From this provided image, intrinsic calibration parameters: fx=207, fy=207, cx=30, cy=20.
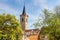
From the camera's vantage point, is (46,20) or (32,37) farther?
(32,37)

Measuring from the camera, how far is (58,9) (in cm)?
3506

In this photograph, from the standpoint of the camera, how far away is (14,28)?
34.0 meters

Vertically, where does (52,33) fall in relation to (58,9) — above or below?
below

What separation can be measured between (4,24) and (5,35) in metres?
1.94

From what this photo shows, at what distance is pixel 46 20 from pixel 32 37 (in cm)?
3725

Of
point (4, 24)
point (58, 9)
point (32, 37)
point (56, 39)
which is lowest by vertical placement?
point (32, 37)

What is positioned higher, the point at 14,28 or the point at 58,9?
the point at 58,9

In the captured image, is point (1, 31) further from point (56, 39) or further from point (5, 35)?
point (56, 39)

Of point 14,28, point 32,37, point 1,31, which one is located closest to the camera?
point 1,31

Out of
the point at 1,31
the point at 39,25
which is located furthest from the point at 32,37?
the point at 1,31

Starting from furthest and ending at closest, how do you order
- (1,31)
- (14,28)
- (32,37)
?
1. (32,37)
2. (14,28)
3. (1,31)

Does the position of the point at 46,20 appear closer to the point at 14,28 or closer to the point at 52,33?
the point at 52,33

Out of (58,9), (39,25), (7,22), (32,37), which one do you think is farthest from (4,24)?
(32,37)

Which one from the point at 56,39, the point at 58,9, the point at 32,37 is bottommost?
the point at 32,37
